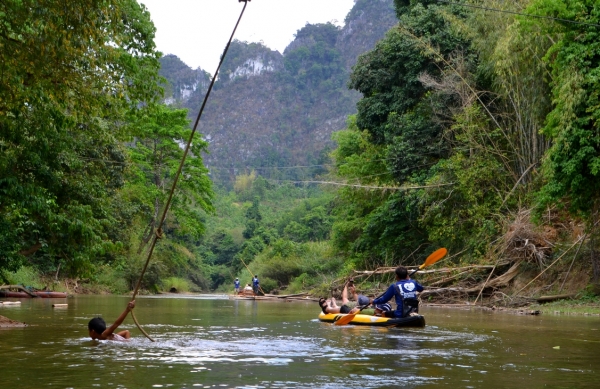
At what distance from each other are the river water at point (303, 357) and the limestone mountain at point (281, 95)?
3989 inches

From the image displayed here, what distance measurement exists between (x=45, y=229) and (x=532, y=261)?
17156mm

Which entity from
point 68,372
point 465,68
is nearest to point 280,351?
point 68,372

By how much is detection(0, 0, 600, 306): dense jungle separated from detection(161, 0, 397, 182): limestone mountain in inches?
2714

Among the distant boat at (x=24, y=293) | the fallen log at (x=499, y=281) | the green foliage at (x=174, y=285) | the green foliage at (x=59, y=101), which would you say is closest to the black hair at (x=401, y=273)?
the green foliage at (x=59, y=101)

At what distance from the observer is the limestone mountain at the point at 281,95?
130 m

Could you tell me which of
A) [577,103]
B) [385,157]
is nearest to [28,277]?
[385,157]

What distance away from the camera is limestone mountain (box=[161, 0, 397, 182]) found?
130 meters

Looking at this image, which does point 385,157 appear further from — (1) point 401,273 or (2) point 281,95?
(2) point 281,95

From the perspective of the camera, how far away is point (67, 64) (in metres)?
11.4

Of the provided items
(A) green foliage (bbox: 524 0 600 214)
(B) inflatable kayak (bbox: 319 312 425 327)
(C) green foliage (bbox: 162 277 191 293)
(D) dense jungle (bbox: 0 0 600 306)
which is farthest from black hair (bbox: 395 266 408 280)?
(C) green foliage (bbox: 162 277 191 293)

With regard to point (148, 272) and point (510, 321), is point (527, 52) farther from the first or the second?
point (148, 272)

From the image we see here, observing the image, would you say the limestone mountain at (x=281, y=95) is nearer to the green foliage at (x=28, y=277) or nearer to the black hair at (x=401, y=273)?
the green foliage at (x=28, y=277)

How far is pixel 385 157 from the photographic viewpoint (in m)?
34.1

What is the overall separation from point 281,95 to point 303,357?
135 meters
